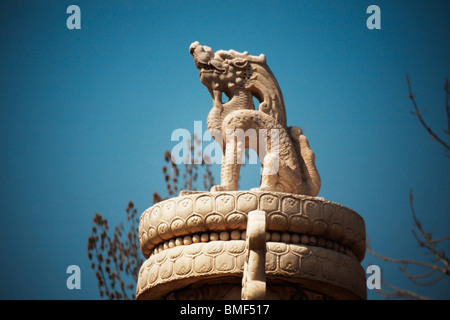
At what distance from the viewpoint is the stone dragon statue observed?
5.37m

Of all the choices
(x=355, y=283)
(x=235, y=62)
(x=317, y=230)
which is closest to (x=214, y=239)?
(x=317, y=230)

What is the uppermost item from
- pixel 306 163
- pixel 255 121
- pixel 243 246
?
pixel 255 121

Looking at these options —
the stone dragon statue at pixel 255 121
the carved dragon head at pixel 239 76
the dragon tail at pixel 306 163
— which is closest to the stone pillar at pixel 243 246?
the stone dragon statue at pixel 255 121

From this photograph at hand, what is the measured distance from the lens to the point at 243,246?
4.71m

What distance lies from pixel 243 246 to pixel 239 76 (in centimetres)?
169

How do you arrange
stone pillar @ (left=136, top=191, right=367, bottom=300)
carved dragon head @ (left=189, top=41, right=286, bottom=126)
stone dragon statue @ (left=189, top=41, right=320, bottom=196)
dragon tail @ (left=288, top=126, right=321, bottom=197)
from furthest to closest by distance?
carved dragon head @ (left=189, top=41, right=286, bottom=126), dragon tail @ (left=288, top=126, right=321, bottom=197), stone dragon statue @ (left=189, top=41, right=320, bottom=196), stone pillar @ (left=136, top=191, right=367, bottom=300)

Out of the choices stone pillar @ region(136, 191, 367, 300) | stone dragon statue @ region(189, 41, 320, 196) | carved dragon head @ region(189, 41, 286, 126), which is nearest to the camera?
stone pillar @ region(136, 191, 367, 300)

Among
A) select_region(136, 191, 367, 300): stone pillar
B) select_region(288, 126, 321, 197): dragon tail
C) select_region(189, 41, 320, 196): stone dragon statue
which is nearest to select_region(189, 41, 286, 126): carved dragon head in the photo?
select_region(189, 41, 320, 196): stone dragon statue

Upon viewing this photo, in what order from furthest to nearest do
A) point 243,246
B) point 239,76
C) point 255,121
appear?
point 239,76
point 255,121
point 243,246

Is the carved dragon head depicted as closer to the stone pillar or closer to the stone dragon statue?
the stone dragon statue

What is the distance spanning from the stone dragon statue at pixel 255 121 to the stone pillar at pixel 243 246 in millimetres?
447

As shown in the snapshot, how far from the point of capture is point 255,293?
3.51 m

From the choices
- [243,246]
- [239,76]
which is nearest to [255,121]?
[239,76]

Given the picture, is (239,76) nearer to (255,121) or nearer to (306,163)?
(255,121)
